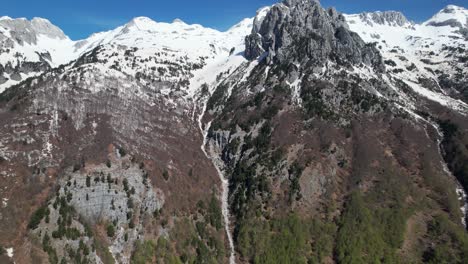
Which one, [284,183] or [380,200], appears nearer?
[380,200]

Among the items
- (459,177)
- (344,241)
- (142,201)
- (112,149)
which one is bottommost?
(344,241)

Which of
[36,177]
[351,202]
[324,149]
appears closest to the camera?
[36,177]

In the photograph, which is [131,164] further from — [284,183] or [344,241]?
[344,241]

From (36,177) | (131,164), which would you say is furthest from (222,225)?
(36,177)

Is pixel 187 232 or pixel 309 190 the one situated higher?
pixel 309 190

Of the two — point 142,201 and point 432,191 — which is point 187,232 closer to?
point 142,201

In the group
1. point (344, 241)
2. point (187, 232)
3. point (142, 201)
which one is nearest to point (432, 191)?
point (344, 241)

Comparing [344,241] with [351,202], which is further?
[351,202]

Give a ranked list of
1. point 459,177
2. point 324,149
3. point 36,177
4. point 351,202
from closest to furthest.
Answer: point 36,177 < point 351,202 < point 459,177 < point 324,149

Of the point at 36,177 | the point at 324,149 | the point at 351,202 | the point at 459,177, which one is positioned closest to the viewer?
the point at 36,177
